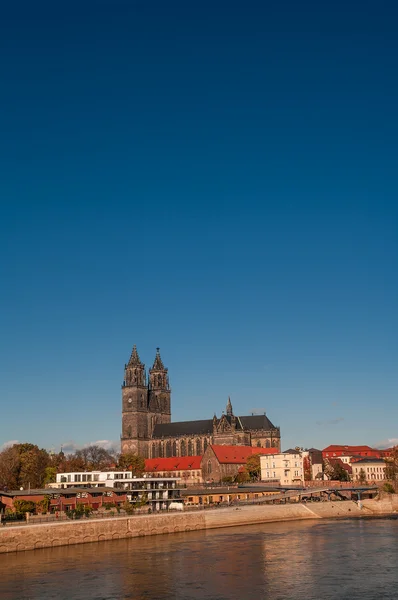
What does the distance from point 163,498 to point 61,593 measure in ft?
189

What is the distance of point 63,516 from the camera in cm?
7881

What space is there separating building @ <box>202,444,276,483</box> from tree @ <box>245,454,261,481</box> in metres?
4.75

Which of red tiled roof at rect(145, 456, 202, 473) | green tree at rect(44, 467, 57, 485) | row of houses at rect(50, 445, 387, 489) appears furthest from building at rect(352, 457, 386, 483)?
green tree at rect(44, 467, 57, 485)

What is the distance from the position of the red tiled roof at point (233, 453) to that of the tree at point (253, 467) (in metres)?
7.43

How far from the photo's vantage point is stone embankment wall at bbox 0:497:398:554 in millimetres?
69938

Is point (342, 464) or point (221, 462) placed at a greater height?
point (221, 462)

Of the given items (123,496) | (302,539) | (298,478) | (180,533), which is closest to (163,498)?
→ (123,496)

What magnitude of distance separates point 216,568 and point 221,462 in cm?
10351

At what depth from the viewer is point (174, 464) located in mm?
171750

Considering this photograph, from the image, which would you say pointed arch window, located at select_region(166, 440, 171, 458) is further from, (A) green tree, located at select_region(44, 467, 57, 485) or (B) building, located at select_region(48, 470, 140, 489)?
(B) building, located at select_region(48, 470, 140, 489)

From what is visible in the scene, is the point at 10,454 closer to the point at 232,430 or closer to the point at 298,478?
the point at 298,478

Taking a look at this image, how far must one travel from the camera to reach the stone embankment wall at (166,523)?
229ft

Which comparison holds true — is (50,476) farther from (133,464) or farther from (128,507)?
(133,464)

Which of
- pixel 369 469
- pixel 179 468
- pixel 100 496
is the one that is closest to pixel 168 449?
pixel 179 468
